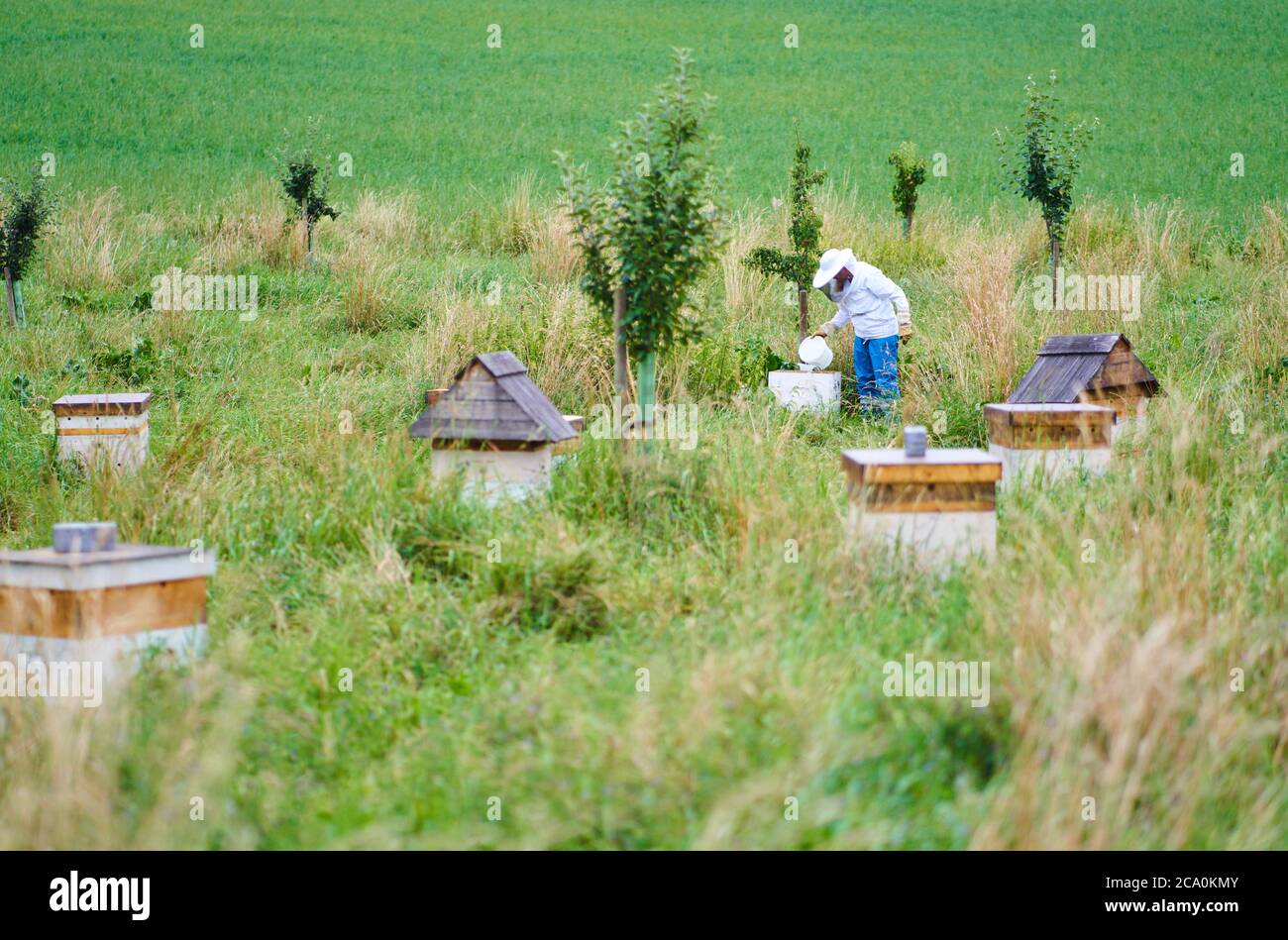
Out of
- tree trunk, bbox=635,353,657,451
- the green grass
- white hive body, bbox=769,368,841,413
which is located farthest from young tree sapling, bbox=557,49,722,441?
the green grass

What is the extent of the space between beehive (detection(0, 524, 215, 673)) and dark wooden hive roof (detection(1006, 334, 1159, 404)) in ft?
15.3

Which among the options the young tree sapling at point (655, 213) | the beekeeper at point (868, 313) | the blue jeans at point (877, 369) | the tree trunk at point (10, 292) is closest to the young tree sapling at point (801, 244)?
the beekeeper at point (868, 313)

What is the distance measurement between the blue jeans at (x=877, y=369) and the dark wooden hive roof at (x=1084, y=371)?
59.0 inches

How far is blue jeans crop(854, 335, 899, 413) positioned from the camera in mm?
8266

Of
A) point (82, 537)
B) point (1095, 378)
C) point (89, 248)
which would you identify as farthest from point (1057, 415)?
point (89, 248)

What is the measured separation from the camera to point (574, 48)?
33188 millimetres

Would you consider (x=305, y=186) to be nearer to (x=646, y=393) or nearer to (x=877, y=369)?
(x=877, y=369)

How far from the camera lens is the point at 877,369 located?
28.8 feet

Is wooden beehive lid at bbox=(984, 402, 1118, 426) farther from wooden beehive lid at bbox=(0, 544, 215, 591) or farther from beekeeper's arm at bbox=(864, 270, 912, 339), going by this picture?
wooden beehive lid at bbox=(0, 544, 215, 591)

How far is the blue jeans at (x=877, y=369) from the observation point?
8.27 metres

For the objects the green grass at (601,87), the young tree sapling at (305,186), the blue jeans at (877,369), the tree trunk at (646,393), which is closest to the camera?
the tree trunk at (646,393)

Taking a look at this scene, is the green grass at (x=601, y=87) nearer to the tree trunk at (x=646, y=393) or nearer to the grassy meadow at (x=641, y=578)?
the grassy meadow at (x=641, y=578)

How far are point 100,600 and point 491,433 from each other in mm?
1958

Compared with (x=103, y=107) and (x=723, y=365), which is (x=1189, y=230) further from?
(x=103, y=107)
